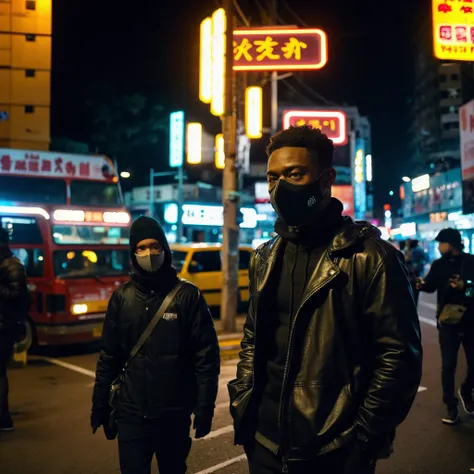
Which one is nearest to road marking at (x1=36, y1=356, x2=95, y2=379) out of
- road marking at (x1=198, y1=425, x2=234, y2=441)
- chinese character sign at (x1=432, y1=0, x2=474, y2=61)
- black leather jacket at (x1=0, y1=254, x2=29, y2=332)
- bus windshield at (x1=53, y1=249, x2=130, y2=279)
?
bus windshield at (x1=53, y1=249, x2=130, y2=279)

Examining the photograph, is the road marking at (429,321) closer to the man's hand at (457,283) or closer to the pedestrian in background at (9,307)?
the man's hand at (457,283)

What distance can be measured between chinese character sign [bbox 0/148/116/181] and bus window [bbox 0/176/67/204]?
0.36 feet

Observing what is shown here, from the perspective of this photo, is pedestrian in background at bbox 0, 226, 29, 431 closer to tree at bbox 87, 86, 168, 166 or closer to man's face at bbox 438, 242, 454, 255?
man's face at bbox 438, 242, 454, 255

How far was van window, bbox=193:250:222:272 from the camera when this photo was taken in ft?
48.5

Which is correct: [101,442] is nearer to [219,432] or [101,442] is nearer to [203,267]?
[219,432]

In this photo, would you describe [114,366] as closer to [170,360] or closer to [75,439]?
[170,360]

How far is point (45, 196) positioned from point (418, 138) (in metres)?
68.0

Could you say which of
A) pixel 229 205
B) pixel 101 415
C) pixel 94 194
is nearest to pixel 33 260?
pixel 94 194

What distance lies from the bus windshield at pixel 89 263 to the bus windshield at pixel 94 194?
96 cm

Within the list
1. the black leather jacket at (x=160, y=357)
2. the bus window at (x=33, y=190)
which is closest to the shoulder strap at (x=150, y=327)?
the black leather jacket at (x=160, y=357)

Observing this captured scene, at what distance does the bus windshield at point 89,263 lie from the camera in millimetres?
10008

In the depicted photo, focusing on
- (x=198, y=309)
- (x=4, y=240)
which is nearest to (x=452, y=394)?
(x=198, y=309)

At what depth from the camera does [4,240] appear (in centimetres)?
569

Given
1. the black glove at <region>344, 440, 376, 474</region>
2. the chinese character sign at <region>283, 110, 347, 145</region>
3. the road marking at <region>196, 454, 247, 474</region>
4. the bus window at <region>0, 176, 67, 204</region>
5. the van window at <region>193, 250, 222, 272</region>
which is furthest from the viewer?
the chinese character sign at <region>283, 110, 347, 145</region>
